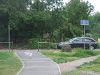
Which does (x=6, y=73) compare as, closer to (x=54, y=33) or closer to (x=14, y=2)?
(x=14, y=2)

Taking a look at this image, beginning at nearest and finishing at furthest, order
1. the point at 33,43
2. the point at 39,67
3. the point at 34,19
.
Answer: the point at 39,67
the point at 33,43
the point at 34,19

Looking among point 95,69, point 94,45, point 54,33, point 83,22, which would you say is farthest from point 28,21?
point 95,69

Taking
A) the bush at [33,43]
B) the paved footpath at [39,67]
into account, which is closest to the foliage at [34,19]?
the bush at [33,43]

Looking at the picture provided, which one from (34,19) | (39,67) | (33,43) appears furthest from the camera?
(34,19)

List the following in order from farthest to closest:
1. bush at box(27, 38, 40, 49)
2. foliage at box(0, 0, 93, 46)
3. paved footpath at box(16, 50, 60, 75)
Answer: foliage at box(0, 0, 93, 46)
bush at box(27, 38, 40, 49)
paved footpath at box(16, 50, 60, 75)

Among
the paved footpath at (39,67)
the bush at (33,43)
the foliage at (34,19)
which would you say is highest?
the foliage at (34,19)

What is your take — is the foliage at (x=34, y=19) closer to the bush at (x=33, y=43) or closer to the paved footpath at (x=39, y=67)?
the bush at (x=33, y=43)

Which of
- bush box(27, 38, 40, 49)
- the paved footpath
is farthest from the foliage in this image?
the paved footpath

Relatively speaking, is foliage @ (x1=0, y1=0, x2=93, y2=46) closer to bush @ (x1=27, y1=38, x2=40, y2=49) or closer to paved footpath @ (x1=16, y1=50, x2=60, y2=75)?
bush @ (x1=27, y1=38, x2=40, y2=49)

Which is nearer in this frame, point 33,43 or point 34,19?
point 33,43

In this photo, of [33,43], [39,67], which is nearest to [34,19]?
[33,43]

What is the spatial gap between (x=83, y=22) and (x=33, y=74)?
1844cm

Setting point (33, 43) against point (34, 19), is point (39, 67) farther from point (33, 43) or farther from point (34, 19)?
point (34, 19)

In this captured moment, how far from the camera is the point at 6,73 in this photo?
19.9 meters
